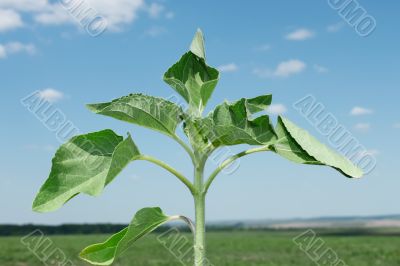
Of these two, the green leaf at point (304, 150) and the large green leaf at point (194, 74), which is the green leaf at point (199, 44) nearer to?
the large green leaf at point (194, 74)

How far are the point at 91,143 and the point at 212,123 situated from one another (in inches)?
12.8

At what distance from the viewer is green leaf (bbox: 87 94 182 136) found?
1.36 metres

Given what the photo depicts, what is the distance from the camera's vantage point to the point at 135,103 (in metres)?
1.36

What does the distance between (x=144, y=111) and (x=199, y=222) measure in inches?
12.1

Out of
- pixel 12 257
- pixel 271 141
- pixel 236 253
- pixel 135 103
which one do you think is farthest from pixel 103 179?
pixel 236 253

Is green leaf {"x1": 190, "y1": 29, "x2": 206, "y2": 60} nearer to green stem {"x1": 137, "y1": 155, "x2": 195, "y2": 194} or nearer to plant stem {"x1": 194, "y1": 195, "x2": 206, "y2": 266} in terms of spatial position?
green stem {"x1": 137, "y1": 155, "x2": 195, "y2": 194}

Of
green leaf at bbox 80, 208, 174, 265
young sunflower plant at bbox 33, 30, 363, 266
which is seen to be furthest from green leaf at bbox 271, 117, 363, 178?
green leaf at bbox 80, 208, 174, 265

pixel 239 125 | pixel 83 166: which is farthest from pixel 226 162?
pixel 83 166

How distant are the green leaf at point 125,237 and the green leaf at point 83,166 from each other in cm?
15

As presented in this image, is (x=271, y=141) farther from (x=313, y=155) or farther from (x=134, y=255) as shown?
(x=134, y=255)

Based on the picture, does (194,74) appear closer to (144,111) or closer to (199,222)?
(144,111)

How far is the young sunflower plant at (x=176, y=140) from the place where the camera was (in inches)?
51.7

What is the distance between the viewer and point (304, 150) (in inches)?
51.3

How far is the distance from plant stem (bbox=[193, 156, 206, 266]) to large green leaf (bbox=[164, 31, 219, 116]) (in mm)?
233
